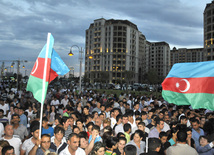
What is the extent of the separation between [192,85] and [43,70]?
4.55 metres

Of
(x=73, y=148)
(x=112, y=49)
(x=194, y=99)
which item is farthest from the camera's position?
Result: (x=112, y=49)

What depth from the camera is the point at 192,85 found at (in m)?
6.04

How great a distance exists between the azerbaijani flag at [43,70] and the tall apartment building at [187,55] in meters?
173

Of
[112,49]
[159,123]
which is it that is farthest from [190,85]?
[112,49]

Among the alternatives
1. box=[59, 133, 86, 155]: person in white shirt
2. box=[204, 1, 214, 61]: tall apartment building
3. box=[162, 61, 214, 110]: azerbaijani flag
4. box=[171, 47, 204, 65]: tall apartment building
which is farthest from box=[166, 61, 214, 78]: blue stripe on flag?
box=[171, 47, 204, 65]: tall apartment building

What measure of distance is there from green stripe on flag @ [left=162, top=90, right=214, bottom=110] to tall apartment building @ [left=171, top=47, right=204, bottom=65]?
6736 inches

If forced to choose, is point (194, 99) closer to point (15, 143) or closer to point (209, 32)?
point (15, 143)

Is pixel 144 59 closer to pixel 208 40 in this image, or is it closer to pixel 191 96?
pixel 208 40

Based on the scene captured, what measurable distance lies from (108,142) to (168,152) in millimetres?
1533

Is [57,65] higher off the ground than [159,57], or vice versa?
[159,57]

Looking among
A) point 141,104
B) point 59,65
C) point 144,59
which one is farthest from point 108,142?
point 144,59

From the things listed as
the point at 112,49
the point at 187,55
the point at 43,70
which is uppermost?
the point at 187,55

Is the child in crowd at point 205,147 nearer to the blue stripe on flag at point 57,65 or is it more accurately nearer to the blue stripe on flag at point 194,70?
the blue stripe on flag at point 194,70

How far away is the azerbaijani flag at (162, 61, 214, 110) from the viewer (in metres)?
5.59
